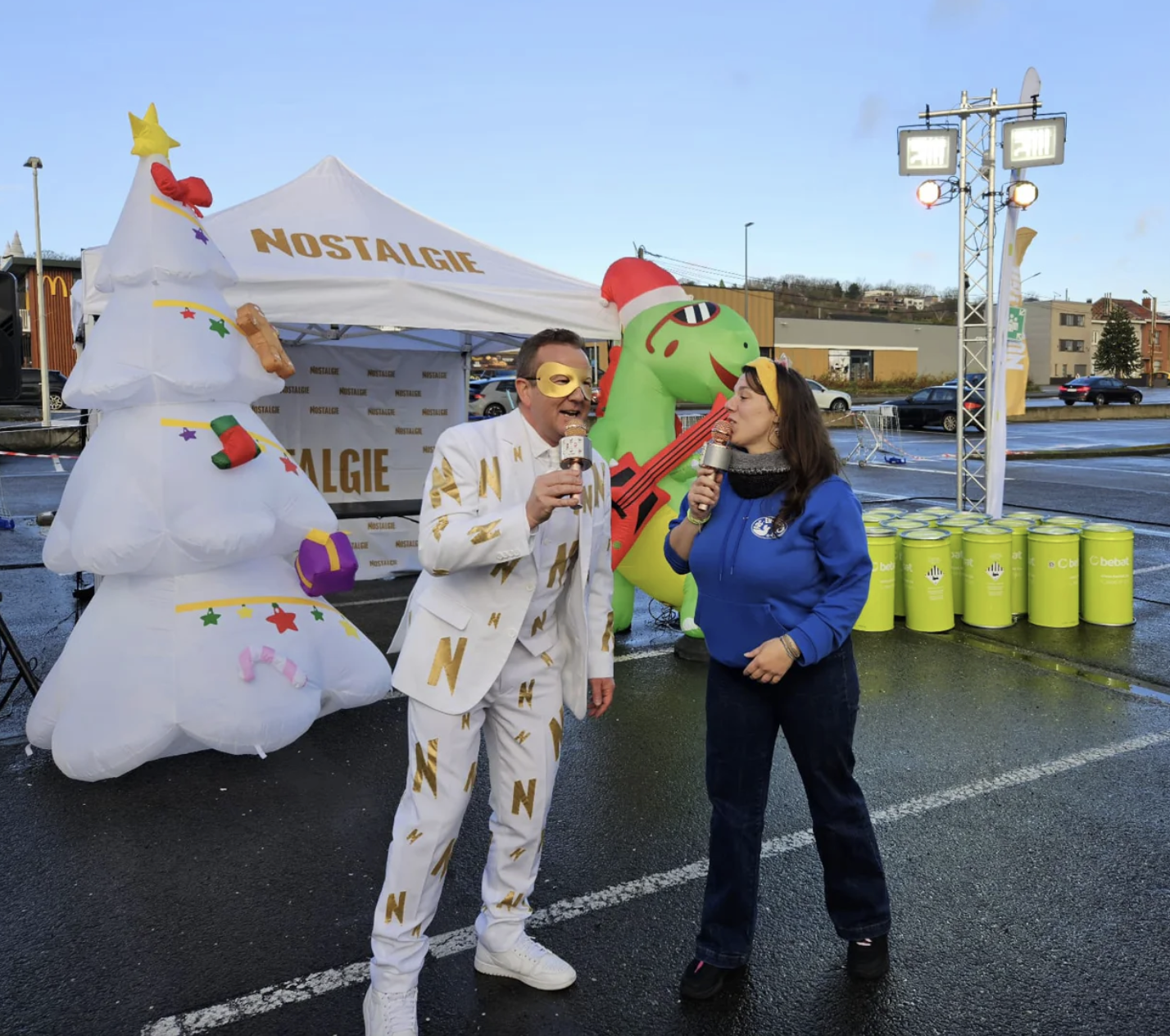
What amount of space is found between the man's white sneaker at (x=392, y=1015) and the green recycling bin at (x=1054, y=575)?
5821 mm

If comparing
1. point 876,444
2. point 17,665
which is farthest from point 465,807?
point 876,444

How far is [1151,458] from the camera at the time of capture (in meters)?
20.9

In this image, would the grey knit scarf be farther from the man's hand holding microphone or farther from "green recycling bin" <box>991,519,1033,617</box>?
"green recycling bin" <box>991,519,1033,617</box>

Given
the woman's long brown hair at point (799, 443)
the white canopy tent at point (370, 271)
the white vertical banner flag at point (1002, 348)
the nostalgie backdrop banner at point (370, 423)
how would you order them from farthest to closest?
the white vertical banner flag at point (1002, 348) < the nostalgie backdrop banner at point (370, 423) < the white canopy tent at point (370, 271) < the woman's long brown hair at point (799, 443)

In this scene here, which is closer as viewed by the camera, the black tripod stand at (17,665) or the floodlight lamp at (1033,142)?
the black tripod stand at (17,665)

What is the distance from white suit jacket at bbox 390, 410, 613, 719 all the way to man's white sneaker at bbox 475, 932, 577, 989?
0.87 m

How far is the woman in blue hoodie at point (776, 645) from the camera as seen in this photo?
2.74m

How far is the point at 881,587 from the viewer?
695cm

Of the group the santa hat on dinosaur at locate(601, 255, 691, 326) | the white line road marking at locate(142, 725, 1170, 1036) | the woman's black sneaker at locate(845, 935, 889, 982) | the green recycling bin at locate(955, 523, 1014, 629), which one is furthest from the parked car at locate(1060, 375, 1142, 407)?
the woman's black sneaker at locate(845, 935, 889, 982)

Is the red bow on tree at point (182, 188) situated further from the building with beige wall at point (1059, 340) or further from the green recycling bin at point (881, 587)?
the building with beige wall at point (1059, 340)

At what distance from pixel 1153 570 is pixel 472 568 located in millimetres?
8461

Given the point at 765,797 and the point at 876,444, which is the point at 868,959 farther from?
the point at 876,444

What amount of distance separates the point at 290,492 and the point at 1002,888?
3755mm

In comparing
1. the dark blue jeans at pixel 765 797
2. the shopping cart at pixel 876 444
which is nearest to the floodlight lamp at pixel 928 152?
the dark blue jeans at pixel 765 797
